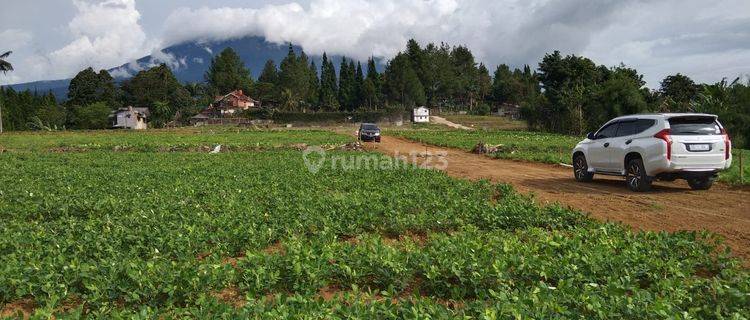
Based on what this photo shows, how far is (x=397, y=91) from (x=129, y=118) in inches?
2027

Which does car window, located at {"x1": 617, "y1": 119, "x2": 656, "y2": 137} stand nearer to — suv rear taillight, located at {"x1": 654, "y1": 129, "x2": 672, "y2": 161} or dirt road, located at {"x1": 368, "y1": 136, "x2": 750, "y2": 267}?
suv rear taillight, located at {"x1": 654, "y1": 129, "x2": 672, "y2": 161}

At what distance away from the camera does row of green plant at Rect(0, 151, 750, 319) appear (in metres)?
4.34

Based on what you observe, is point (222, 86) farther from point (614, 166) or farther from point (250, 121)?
point (614, 166)

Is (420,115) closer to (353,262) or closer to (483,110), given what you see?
(483,110)

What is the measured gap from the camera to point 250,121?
8281 cm

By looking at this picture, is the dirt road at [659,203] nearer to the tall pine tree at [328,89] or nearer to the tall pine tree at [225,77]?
the tall pine tree at [328,89]

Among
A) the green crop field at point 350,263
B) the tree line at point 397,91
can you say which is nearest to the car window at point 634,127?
the green crop field at point 350,263

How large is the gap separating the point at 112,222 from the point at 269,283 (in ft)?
13.6

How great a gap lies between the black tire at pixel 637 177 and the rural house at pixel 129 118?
88386 millimetres

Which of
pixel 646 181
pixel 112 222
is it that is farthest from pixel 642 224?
pixel 112 222

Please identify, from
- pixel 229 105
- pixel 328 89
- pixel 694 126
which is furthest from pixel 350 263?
pixel 328 89

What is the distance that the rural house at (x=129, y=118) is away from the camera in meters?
87.4

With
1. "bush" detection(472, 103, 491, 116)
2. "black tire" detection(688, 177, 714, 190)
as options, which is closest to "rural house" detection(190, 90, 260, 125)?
"bush" detection(472, 103, 491, 116)

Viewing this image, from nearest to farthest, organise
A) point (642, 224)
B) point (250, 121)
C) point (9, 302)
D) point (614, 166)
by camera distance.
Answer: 1. point (9, 302)
2. point (642, 224)
3. point (614, 166)
4. point (250, 121)
